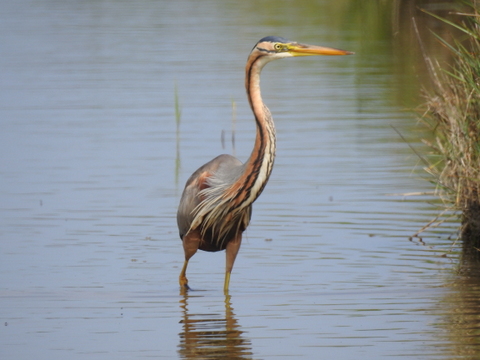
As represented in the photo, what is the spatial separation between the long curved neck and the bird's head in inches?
1.7

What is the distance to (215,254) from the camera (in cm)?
924

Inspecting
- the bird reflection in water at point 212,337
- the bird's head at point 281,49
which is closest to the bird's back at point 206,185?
the bird reflection in water at point 212,337

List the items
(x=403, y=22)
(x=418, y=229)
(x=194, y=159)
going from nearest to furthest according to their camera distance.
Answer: (x=418, y=229), (x=194, y=159), (x=403, y=22)

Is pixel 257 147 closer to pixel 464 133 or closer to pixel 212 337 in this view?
pixel 212 337

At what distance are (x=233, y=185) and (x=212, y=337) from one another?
1.23 m

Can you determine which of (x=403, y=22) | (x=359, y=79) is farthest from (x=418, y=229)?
(x=403, y=22)

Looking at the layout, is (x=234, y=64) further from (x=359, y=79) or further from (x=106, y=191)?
(x=106, y=191)

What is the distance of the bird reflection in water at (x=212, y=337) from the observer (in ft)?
20.6

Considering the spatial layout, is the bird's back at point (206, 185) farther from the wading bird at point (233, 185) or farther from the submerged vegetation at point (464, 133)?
the submerged vegetation at point (464, 133)

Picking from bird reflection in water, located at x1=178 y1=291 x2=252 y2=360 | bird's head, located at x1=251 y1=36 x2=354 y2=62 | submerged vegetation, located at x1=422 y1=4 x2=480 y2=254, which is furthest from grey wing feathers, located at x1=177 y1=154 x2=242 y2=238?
→ submerged vegetation, located at x1=422 y1=4 x2=480 y2=254

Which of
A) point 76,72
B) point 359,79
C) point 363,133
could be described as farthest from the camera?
point 76,72

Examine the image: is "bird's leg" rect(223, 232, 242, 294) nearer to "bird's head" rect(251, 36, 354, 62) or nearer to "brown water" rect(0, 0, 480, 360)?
"brown water" rect(0, 0, 480, 360)

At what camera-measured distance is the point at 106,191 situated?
447 inches

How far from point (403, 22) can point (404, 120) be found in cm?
1214
